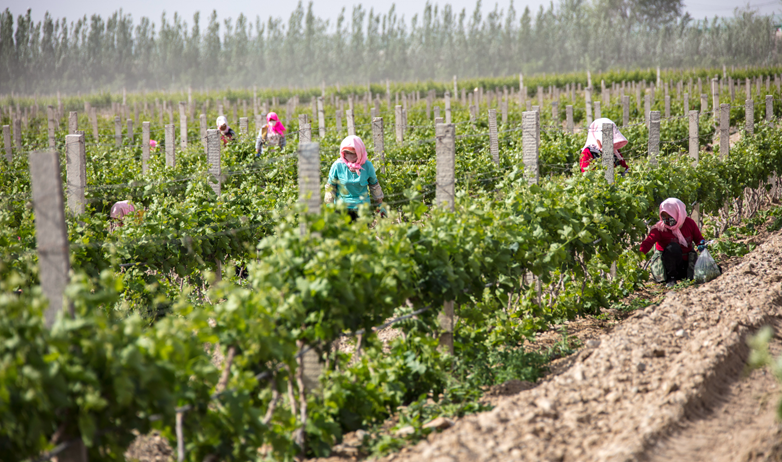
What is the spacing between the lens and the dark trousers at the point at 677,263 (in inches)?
240

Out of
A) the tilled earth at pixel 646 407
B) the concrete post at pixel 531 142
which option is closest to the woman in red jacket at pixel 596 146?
the concrete post at pixel 531 142

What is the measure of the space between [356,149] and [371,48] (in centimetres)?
9944

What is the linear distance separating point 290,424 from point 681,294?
389 centimetres

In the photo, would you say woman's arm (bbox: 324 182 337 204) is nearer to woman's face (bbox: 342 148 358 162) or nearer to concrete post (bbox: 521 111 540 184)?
woman's face (bbox: 342 148 358 162)

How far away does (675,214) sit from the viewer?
6051 millimetres

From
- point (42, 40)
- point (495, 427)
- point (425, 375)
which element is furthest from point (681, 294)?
point (42, 40)

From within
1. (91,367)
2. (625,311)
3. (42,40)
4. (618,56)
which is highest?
(42,40)

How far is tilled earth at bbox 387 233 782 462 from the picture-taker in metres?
2.68

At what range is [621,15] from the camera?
277 ft

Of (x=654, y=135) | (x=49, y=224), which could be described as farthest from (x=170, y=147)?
(x=49, y=224)

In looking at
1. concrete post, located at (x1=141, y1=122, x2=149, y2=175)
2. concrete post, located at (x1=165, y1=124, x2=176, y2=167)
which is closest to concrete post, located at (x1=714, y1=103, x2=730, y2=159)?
concrete post, located at (x1=165, y1=124, x2=176, y2=167)

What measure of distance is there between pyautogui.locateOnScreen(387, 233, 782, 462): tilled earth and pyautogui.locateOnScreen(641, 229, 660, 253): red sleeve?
166cm

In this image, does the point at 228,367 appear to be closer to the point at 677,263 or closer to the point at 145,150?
the point at 677,263

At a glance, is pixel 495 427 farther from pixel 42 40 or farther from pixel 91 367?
pixel 42 40
